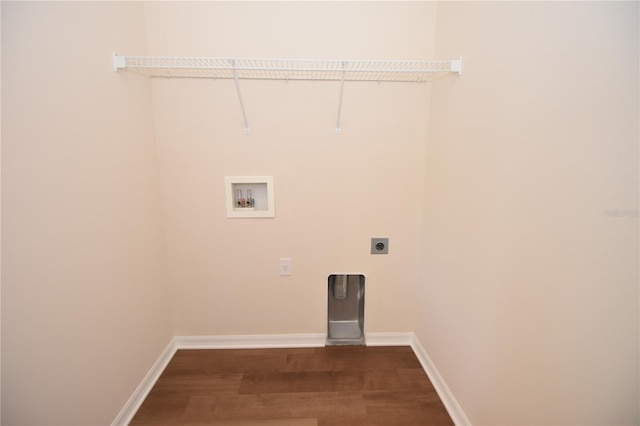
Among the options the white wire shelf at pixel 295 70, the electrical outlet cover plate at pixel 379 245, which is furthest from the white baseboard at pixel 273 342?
the white wire shelf at pixel 295 70

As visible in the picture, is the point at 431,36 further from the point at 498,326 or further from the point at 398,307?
the point at 398,307

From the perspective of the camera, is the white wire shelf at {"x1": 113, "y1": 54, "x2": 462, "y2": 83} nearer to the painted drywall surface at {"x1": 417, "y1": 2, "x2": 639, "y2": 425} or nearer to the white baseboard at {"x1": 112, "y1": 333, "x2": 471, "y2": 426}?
the painted drywall surface at {"x1": 417, "y1": 2, "x2": 639, "y2": 425}

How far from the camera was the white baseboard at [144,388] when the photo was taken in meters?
1.39

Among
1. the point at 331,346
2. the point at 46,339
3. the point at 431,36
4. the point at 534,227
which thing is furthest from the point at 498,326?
the point at 46,339

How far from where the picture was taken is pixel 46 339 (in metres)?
0.98

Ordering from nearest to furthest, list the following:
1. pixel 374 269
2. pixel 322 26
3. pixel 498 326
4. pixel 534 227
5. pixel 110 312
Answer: pixel 534 227
pixel 498 326
pixel 110 312
pixel 322 26
pixel 374 269

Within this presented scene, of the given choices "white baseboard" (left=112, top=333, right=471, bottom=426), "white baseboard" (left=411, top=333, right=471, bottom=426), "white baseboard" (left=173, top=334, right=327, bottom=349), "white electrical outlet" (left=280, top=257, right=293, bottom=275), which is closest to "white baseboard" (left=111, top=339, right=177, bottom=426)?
"white baseboard" (left=112, top=333, right=471, bottom=426)

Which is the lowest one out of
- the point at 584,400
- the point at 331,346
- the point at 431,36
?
the point at 331,346

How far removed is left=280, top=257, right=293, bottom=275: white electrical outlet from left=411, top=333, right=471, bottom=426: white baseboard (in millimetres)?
1124

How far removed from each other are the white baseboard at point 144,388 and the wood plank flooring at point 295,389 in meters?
0.03

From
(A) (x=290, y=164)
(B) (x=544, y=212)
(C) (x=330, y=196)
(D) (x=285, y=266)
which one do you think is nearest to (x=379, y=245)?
(C) (x=330, y=196)

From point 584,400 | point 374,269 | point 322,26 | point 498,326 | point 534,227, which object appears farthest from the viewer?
point 374,269

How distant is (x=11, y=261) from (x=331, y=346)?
1823mm

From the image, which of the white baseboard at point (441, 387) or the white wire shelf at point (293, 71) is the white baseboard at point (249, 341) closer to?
the white baseboard at point (441, 387)
